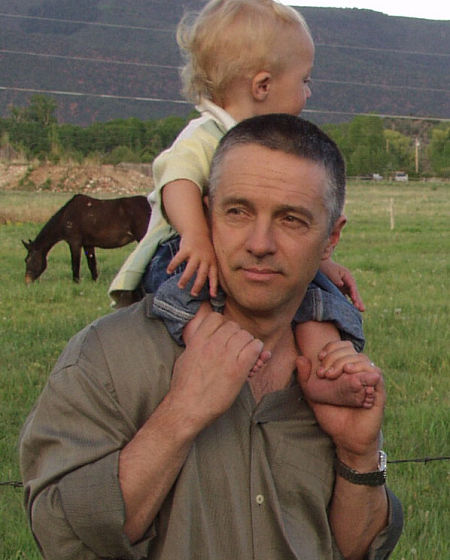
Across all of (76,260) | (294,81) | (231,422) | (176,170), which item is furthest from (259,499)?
(76,260)

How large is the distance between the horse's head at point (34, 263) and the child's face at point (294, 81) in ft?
33.3

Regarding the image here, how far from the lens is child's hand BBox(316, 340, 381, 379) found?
204cm

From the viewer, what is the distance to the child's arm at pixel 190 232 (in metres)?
2.17

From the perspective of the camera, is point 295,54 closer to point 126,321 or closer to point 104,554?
point 126,321

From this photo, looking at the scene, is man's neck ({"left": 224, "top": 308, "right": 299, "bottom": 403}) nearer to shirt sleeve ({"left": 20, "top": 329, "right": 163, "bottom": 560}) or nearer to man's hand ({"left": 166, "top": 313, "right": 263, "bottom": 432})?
man's hand ({"left": 166, "top": 313, "right": 263, "bottom": 432})

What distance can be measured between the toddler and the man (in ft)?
0.42

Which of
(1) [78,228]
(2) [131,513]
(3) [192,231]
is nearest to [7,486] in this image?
(3) [192,231]

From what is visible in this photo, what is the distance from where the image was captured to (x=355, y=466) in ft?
6.81

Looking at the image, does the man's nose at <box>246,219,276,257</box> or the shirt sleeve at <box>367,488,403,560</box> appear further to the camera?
the shirt sleeve at <box>367,488,403,560</box>

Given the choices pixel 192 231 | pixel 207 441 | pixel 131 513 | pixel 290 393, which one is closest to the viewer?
pixel 131 513

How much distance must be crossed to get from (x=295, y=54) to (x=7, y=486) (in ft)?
8.64

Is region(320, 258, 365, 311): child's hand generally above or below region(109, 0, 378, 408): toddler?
below

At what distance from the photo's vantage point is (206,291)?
218 cm

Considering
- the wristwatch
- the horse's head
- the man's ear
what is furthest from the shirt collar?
the horse's head
